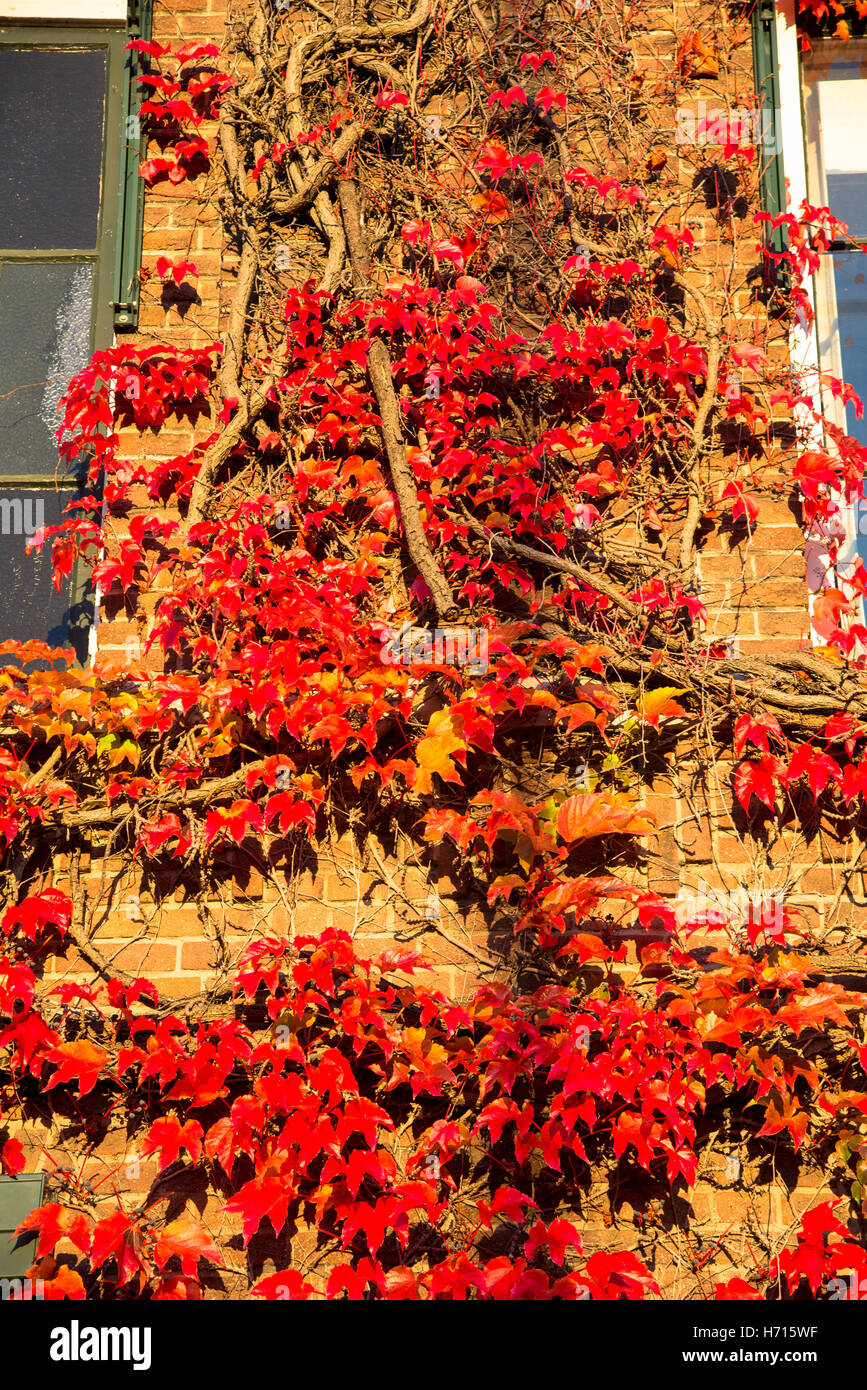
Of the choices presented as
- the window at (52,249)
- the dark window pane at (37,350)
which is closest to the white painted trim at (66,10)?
the window at (52,249)

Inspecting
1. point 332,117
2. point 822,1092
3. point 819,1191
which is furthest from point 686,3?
point 819,1191

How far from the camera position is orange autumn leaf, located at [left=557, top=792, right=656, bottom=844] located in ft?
8.62

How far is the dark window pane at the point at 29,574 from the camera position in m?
3.02

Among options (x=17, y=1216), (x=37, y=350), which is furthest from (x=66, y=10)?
(x=17, y=1216)

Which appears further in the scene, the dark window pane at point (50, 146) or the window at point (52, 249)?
the dark window pane at point (50, 146)

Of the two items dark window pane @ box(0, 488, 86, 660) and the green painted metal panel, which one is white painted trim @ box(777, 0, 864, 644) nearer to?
dark window pane @ box(0, 488, 86, 660)

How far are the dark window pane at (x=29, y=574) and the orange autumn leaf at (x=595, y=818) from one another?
1377 mm

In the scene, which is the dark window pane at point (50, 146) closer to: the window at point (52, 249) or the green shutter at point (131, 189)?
the window at point (52, 249)

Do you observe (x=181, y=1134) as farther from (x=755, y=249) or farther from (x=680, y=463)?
(x=755, y=249)

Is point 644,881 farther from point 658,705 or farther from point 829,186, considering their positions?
point 829,186

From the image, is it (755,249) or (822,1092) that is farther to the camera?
(755,249)
